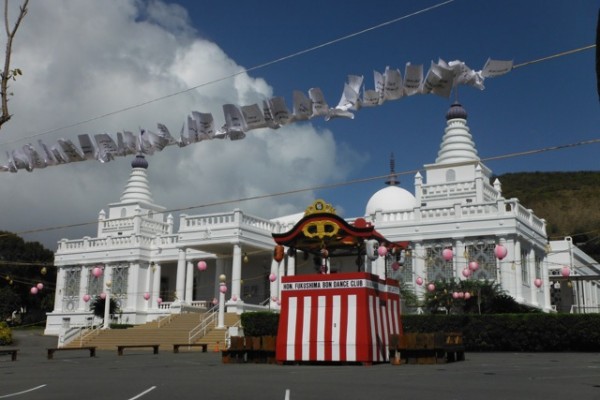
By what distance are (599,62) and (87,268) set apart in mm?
47245

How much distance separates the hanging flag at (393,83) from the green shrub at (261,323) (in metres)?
21.6

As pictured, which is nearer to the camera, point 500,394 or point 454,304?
point 500,394

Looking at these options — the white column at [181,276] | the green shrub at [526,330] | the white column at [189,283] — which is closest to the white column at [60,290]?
the white column at [189,283]

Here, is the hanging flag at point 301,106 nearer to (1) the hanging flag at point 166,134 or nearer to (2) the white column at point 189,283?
(1) the hanging flag at point 166,134

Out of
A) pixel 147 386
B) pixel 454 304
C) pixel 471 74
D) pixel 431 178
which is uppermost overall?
pixel 431 178

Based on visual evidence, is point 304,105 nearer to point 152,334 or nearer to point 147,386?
point 147,386

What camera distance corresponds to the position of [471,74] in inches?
401

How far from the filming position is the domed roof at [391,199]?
47.3 metres

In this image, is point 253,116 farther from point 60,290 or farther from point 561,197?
point 561,197

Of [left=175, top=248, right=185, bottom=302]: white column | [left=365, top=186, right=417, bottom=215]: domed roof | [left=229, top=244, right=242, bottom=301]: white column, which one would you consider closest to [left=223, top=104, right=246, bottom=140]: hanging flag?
[left=229, top=244, right=242, bottom=301]: white column

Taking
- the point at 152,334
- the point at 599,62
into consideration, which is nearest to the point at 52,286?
the point at 152,334

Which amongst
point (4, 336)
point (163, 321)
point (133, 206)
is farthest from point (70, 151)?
point (133, 206)

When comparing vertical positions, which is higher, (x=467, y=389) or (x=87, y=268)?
(x=87, y=268)

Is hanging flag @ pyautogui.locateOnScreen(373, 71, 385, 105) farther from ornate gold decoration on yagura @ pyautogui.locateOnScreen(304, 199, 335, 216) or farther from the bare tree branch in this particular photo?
ornate gold decoration on yagura @ pyautogui.locateOnScreen(304, 199, 335, 216)
